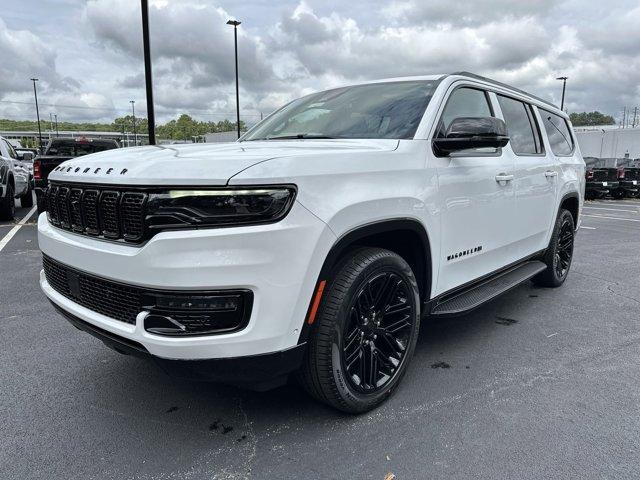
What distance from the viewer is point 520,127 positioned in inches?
174

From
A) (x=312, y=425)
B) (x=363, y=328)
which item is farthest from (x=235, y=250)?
(x=312, y=425)

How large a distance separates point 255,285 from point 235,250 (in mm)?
167

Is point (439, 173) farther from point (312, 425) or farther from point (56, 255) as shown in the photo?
point (56, 255)

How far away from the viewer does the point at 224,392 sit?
302 cm

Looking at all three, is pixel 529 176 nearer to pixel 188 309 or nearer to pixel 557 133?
pixel 557 133

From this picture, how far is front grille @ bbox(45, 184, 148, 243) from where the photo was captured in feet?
7.32

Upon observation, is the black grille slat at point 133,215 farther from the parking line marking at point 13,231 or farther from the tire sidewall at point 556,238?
the parking line marking at point 13,231

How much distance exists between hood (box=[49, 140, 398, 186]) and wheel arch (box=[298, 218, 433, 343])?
0.41 meters

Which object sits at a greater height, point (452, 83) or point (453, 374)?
point (452, 83)

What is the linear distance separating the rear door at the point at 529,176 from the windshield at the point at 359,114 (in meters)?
0.99

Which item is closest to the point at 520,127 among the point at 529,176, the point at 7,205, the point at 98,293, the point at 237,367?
the point at 529,176

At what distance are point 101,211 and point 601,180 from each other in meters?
21.9

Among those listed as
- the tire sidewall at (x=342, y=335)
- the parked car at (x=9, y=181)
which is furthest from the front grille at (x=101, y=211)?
the parked car at (x=9, y=181)

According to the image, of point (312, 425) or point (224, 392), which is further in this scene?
point (224, 392)
